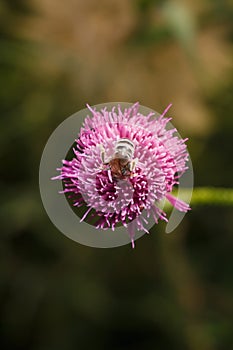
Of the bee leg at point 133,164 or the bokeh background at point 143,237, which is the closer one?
the bee leg at point 133,164

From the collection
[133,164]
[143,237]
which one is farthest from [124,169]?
[143,237]

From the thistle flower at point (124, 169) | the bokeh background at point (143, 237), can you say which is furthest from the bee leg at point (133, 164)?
the bokeh background at point (143, 237)

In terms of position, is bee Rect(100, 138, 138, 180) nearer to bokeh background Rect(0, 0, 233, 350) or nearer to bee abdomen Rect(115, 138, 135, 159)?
bee abdomen Rect(115, 138, 135, 159)

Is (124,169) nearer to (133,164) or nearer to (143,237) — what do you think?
(133,164)

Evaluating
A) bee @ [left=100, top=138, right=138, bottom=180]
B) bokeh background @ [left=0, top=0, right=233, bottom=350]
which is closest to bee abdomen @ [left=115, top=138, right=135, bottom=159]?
bee @ [left=100, top=138, right=138, bottom=180]

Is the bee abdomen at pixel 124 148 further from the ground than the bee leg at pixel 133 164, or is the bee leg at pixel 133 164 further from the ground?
the bee abdomen at pixel 124 148

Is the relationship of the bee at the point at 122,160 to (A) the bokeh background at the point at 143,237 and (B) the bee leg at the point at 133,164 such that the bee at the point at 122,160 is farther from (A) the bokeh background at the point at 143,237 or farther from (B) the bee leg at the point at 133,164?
(A) the bokeh background at the point at 143,237
